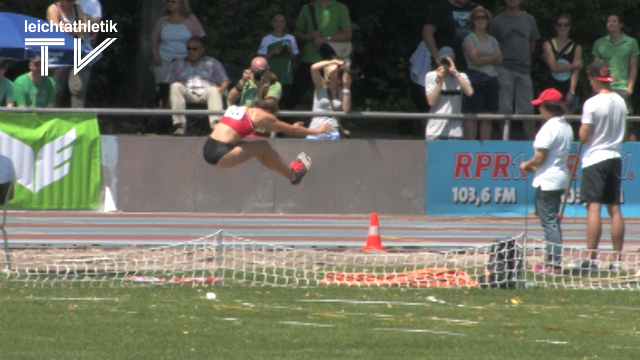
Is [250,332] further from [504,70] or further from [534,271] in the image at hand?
[504,70]

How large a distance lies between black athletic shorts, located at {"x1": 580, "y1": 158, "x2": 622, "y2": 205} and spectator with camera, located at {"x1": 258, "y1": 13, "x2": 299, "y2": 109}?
21.4ft

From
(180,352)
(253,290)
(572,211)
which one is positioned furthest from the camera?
(572,211)

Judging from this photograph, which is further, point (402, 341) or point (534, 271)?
point (534, 271)

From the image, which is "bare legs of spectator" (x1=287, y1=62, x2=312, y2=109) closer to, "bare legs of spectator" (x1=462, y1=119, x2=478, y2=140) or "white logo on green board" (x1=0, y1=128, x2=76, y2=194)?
"bare legs of spectator" (x1=462, y1=119, x2=478, y2=140)

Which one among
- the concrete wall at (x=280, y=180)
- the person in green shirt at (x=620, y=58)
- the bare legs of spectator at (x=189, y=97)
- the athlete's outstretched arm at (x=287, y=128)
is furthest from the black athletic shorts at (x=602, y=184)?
the bare legs of spectator at (x=189, y=97)

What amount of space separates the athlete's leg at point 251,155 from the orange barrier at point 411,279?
2161mm

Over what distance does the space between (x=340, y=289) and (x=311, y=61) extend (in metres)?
7.28

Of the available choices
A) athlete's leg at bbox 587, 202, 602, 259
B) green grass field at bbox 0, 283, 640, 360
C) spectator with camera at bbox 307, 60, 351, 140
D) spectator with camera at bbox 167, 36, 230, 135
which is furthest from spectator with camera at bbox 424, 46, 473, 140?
green grass field at bbox 0, 283, 640, 360

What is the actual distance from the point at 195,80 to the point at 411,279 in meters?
6.71

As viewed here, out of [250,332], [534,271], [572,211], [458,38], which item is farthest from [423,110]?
[250,332]

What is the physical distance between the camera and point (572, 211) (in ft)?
51.1

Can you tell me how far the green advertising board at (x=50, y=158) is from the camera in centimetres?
1442

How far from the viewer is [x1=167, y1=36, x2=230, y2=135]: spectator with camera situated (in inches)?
618

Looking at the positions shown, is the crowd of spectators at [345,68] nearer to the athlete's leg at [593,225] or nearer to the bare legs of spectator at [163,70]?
the bare legs of spectator at [163,70]
